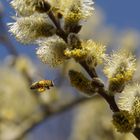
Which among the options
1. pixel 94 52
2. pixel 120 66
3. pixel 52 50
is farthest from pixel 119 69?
pixel 52 50

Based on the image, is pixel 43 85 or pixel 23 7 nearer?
pixel 23 7

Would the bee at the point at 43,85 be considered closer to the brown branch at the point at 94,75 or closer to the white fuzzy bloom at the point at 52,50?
the white fuzzy bloom at the point at 52,50

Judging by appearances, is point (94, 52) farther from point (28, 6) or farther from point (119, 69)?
point (28, 6)

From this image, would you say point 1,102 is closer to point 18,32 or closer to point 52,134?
point 52,134

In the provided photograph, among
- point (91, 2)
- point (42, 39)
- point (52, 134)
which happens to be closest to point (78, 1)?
point (91, 2)

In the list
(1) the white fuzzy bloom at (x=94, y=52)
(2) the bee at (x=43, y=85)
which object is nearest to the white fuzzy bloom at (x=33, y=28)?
(1) the white fuzzy bloom at (x=94, y=52)

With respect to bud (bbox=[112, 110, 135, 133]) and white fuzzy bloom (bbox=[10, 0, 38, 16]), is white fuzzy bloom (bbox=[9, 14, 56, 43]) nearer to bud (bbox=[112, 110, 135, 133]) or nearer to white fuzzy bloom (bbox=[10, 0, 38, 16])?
white fuzzy bloom (bbox=[10, 0, 38, 16])

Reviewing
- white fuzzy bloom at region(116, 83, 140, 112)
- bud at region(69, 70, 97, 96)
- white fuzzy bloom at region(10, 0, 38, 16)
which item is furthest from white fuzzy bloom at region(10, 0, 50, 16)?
white fuzzy bloom at region(116, 83, 140, 112)
